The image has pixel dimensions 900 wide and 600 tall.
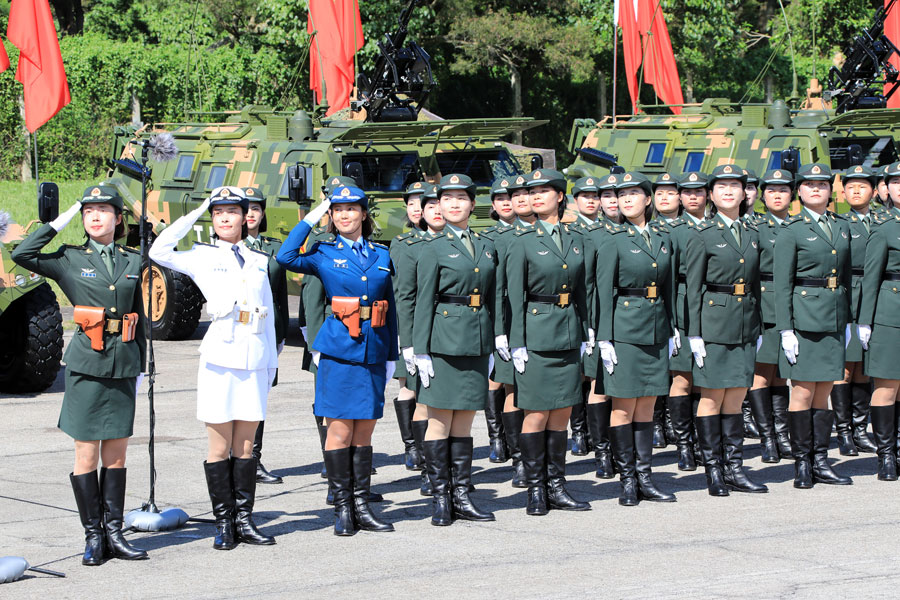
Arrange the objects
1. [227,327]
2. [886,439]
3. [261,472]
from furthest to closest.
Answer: [261,472] < [886,439] < [227,327]

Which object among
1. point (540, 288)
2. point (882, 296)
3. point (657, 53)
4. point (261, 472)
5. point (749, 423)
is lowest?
point (749, 423)

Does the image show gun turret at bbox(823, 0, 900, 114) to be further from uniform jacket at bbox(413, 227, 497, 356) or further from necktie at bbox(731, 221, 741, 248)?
uniform jacket at bbox(413, 227, 497, 356)

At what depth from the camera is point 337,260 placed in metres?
7.75

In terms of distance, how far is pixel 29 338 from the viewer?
12469 millimetres

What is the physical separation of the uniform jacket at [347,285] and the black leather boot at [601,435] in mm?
2142

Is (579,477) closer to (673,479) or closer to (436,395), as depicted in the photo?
(673,479)

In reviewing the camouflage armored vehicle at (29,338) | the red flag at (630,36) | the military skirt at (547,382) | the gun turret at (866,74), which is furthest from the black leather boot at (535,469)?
the red flag at (630,36)

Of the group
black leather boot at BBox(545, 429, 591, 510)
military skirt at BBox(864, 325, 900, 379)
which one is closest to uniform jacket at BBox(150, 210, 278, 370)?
black leather boot at BBox(545, 429, 591, 510)

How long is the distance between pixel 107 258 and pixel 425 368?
181cm

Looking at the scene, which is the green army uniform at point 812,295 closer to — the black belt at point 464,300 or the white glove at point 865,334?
A: the white glove at point 865,334

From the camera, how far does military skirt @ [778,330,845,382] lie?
897cm

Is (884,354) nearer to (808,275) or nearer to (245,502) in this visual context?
(808,275)

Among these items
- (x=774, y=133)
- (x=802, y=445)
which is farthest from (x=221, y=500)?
(x=774, y=133)

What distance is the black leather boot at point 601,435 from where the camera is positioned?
9383 mm
